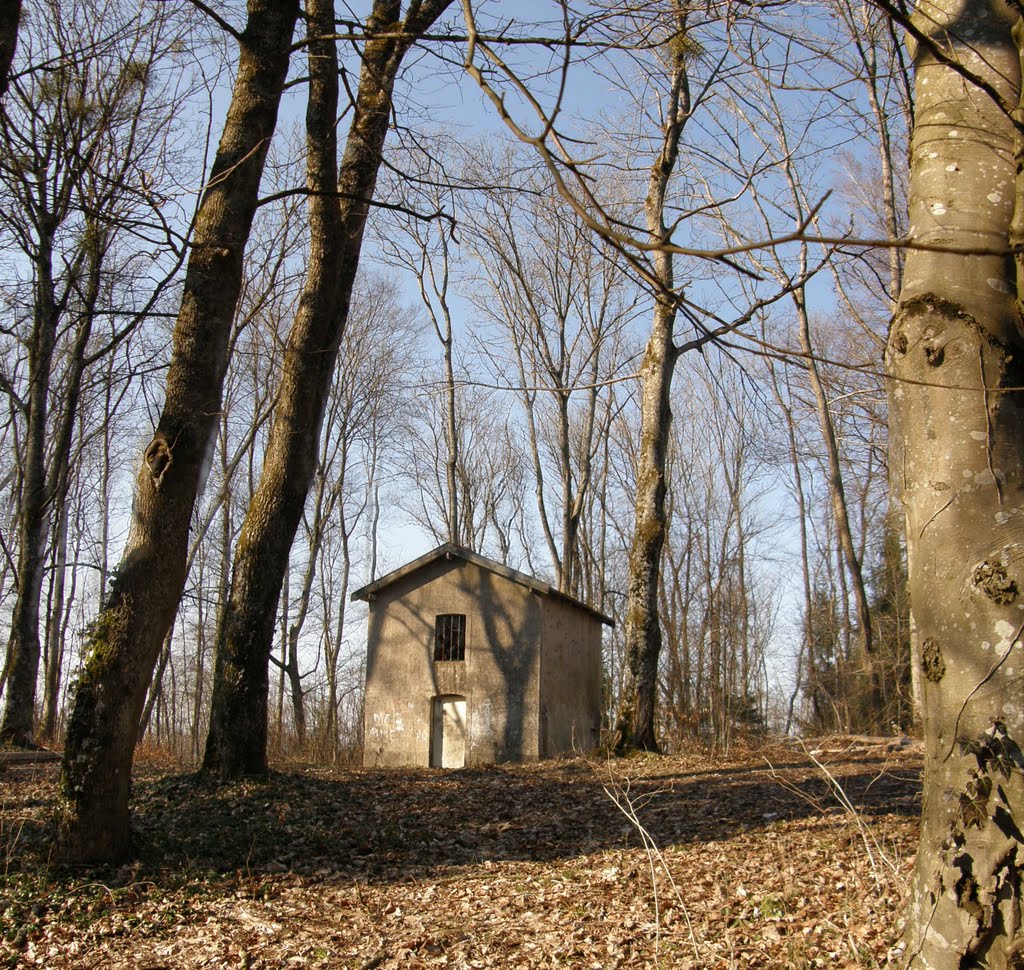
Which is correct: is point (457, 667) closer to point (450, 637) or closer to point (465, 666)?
point (465, 666)

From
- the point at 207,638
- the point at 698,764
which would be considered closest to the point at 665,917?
the point at 698,764

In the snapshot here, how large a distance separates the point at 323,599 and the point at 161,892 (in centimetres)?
2766

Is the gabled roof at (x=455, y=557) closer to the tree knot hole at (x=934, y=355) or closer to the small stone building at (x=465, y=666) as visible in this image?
the small stone building at (x=465, y=666)

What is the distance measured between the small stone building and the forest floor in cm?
737

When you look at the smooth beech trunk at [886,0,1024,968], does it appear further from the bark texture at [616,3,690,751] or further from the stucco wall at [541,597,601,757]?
the stucco wall at [541,597,601,757]

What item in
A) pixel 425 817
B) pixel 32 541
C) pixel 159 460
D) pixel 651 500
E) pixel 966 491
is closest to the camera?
pixel 966 491

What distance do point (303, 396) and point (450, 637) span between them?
9.37 metres

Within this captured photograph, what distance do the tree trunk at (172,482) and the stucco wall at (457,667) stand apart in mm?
11165

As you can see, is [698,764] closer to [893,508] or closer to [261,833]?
[261,833]

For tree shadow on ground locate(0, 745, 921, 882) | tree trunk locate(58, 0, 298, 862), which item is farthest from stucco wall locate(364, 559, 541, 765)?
tree trunk locate(58, 0, 298, 862)

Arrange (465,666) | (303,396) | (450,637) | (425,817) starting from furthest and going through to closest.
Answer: (450,637), (465,666), (303,396), (425,817)

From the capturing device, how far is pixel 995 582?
2.59m

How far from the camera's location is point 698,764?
39.7 ft

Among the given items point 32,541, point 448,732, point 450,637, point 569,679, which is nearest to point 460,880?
point 32,541
